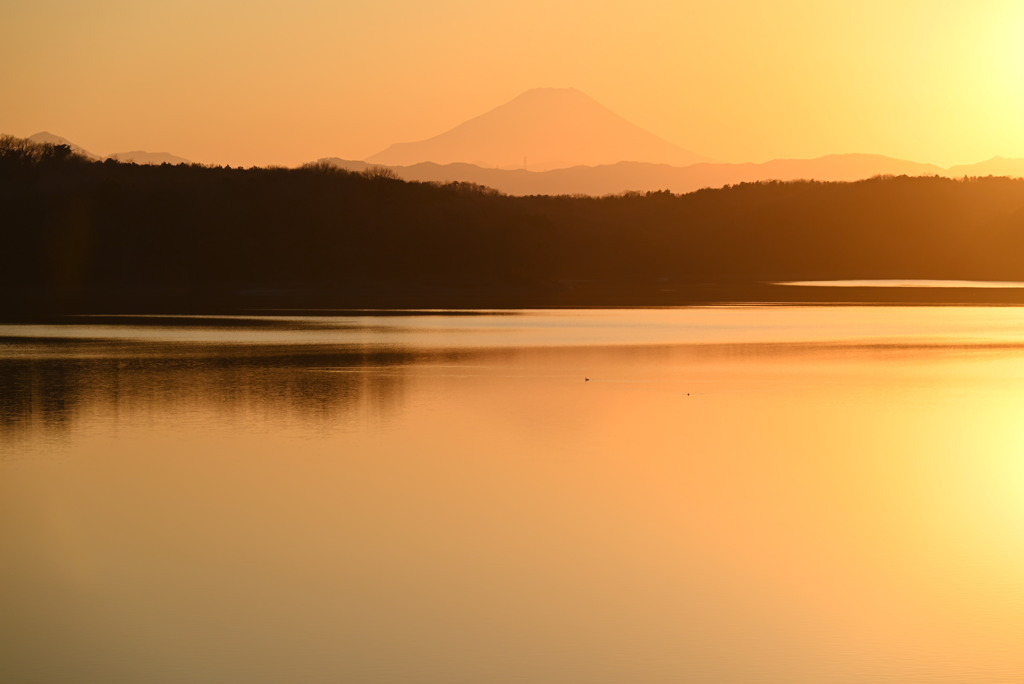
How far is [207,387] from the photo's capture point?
2386 centimetres

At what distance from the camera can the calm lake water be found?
862 centimetres

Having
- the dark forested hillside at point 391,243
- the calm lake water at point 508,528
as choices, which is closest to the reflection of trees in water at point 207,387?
the calm lake water at point 508,528

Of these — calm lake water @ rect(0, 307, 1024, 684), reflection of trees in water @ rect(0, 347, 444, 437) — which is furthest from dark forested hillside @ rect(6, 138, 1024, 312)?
calm lake water @ rect(0, 307, 1024, 684)

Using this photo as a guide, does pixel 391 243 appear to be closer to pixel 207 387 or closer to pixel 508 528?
pixel 207 387

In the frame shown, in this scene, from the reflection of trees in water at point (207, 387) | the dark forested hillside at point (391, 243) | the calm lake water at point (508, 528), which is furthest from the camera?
the dark forested hillside at point (391, 243)

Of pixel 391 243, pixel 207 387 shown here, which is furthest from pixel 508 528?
pixel 391 243

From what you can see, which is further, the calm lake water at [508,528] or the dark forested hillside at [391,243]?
the dark forested hillside at [391,243]

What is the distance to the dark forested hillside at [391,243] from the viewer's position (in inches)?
→ 3617

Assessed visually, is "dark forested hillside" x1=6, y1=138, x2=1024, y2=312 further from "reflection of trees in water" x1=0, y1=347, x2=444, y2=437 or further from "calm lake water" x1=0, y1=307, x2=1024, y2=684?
"calm lake water" x1=0, y1=307, x2=1024, y2=684

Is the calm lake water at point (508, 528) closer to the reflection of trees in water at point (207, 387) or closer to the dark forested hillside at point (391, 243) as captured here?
the reflection of trees in water at point (207, 387)

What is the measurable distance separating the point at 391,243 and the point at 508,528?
323 feet

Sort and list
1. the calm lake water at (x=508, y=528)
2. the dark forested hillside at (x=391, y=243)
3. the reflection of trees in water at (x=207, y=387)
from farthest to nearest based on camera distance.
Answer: the dark forested hillside at (x=391, y=243)
the reflection of trees in water at (x=207, y=387)
the calm lake water at (x=508, y=528)

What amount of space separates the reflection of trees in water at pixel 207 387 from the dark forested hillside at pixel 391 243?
3625cm

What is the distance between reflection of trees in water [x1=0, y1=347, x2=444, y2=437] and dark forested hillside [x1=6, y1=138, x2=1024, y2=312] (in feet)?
119
